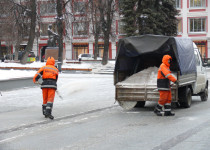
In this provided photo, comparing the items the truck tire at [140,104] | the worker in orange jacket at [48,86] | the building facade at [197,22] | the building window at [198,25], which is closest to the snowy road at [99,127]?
the truck tire at [140,104]

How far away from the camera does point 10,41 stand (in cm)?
6794

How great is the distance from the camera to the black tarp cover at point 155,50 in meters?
15.7

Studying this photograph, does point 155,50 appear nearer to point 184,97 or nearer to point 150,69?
point 150,69

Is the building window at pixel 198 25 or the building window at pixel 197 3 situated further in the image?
the building window at pixel 197 3

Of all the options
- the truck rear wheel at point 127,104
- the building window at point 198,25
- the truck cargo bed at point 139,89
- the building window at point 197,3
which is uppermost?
the building window at point 197,3

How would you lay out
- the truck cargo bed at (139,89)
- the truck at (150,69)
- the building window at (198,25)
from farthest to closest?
the building window at (198,25)
the truck at (150,69)
the truck cargo bed at (139,89)

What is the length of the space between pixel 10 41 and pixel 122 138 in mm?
59785

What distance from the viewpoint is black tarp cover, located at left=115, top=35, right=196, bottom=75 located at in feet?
51.6

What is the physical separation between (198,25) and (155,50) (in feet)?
189

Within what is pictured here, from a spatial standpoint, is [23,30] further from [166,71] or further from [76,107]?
[166,71]

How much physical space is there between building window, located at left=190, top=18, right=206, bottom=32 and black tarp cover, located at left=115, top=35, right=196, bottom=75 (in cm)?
5544

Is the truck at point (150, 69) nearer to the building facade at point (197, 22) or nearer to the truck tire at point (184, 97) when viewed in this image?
the truck tire at point (184, 97)

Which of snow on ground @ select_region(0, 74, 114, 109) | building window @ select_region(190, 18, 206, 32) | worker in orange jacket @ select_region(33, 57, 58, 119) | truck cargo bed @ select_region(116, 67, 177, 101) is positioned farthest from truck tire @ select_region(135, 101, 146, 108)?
building window @ select_region(190, 18, 206, 32)

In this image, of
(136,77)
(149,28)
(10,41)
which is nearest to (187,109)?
(136,77)
